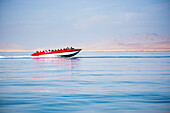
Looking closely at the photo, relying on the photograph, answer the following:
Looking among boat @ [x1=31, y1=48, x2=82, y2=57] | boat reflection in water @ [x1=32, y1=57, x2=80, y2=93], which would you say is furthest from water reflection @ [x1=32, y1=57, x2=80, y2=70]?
boat @ [x1=31, y1=48, x2=82, y2=57]

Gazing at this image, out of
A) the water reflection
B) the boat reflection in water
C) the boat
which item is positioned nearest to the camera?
the boat reflection in water

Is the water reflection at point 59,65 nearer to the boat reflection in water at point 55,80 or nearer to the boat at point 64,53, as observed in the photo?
the boat reflection in water at point 55,80

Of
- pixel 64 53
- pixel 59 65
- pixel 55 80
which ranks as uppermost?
pixel 64 53

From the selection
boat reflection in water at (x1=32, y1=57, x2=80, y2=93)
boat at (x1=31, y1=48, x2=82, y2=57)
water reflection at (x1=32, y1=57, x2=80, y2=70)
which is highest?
boat at (x1=31, y1=48, x2=82, y2=57)

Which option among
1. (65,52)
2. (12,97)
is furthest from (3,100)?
(65,52)

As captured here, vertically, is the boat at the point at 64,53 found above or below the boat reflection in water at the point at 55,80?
above

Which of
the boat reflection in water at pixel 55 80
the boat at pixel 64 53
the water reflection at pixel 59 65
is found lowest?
the boat reflection in water at pixel 55 80

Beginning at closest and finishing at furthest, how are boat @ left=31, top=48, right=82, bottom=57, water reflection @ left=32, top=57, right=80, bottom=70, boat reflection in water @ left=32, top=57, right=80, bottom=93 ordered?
boat reflection in water @ left=32, top=57, right=80, bottom=93 < water reflection @ left=32, top=57, right=80, bottom=70 < boat @ left=31, top=48, right=82, bottom=57

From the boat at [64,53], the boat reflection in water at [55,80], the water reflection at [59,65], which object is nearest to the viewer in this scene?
the boat reflection in water at [55,80]

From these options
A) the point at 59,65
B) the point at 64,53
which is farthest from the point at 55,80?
the point at 64,53

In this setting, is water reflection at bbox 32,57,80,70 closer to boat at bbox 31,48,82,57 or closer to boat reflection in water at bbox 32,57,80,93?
boat reflection in water at bbox 32,57,80,93

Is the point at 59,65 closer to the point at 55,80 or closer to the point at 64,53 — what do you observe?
the point at 55,80

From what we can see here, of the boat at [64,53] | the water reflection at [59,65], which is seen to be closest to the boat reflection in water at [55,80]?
the water reflection at [59,65]

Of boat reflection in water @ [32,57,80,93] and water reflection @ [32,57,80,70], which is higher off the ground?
water reflection @ [32,57,80,70]
